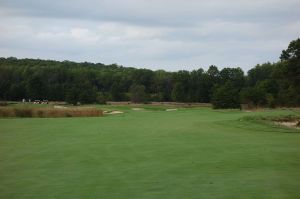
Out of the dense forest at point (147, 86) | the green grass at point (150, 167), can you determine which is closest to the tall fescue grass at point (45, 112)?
the dense forest at point (147, 86)

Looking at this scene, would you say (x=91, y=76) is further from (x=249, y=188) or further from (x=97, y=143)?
(x=249, y=188)

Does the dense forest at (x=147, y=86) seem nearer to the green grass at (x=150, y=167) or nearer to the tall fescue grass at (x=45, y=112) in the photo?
the tall fescue grass at (x=45, y=112)

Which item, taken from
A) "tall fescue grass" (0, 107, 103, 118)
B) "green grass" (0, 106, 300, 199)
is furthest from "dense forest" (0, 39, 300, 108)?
"green grass" (0, 106, 300, 199)

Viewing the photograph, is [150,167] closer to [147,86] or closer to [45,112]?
[45,112]

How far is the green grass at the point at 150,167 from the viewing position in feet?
28.8

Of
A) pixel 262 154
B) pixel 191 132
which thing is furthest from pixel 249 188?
pixel 191 132

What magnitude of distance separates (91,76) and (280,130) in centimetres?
8780

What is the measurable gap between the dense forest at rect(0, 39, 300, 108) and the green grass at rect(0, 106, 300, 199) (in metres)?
40.4

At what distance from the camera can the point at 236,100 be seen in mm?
57312

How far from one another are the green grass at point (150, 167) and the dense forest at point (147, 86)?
40.4 metres

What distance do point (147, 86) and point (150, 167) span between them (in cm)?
9528

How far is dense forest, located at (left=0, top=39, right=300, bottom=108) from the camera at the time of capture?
68.4 meters

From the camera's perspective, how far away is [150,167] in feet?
37.0

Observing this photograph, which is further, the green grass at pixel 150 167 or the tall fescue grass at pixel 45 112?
the tall fescue grass at pixel 45 112
